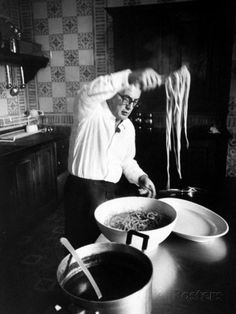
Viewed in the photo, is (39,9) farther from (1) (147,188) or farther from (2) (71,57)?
(1) (147,188)

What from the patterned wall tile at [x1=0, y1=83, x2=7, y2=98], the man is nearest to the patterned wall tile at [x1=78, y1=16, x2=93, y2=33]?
the patterned wall tile at [x1=0, y1=83, x2=7, y2=98]

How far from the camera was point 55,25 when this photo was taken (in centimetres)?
462

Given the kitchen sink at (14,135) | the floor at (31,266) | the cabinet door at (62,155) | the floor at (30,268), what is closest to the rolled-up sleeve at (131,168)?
the floor at (31,266)

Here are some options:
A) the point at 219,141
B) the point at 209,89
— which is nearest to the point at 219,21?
the point at 209,89

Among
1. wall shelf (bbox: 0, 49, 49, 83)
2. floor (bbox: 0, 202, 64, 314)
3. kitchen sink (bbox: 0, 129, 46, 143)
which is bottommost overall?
floor (bbox: 0, 202, 64, 314)

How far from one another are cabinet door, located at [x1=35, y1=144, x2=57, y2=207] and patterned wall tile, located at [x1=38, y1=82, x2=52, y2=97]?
129cm

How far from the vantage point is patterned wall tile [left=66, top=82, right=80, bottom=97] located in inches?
187

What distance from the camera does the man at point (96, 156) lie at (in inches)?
72.3

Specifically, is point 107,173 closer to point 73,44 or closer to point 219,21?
point 219,21

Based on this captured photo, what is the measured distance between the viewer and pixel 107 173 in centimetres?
205

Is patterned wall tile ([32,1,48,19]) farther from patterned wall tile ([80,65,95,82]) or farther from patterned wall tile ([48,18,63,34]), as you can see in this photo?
patterned wall tile ([80,65,95,82])

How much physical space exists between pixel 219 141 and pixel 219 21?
1485 mm

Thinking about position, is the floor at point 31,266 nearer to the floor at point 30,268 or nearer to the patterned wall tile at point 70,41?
the floor at point 30,268

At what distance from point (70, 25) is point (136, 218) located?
159 inches
